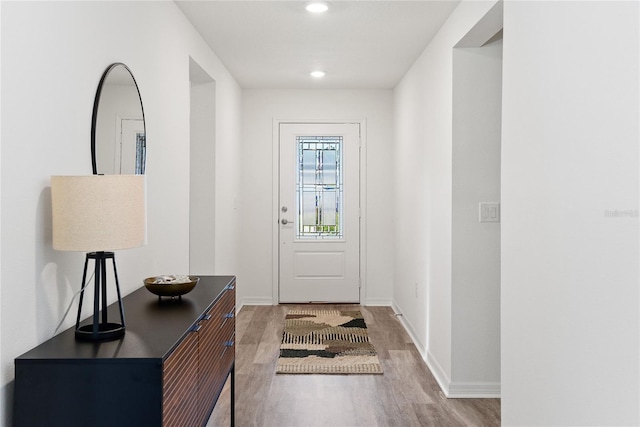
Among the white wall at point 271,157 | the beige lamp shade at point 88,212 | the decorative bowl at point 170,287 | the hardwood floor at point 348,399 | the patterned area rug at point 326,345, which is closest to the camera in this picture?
the beige lamp shade at point 88,212

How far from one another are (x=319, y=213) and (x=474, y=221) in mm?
2913

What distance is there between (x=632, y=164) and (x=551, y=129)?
516 mm

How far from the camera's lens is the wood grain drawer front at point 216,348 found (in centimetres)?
211

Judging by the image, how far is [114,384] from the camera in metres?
1.51

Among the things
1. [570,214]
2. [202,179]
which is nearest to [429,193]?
[202,179]

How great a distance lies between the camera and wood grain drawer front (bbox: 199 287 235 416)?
2.11 metres

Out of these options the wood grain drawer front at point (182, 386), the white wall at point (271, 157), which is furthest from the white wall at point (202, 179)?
the wood grain drawer front at point (182, 386)

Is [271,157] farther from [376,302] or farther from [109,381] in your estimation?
[109,381]

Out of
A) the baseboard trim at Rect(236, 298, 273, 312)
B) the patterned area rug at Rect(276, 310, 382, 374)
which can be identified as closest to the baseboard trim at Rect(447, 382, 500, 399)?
the patterned area rug at Rect(276, 310, 382, 374)

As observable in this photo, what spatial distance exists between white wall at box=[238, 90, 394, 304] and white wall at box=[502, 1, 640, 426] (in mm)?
3542

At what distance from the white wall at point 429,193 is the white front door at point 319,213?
0.73 metres

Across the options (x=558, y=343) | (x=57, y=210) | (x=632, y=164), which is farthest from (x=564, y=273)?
(x=57, y=210)

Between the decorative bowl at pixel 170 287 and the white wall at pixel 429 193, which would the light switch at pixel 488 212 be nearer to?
the white wall at pixel 429 193

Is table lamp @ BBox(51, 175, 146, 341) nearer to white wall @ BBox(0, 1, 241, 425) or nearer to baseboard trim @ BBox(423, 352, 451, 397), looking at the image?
white wall @ BBox(0, 1, 241, 425)
